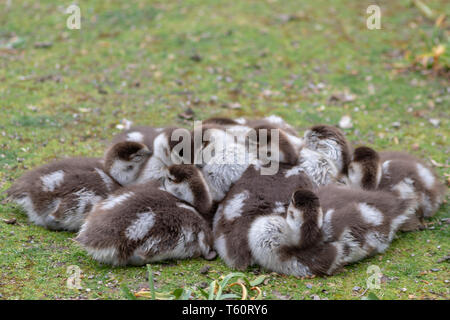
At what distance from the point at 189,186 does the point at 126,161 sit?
98 centimetres

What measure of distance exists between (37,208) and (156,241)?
1.56m

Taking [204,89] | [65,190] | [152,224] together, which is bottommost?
[152,224]

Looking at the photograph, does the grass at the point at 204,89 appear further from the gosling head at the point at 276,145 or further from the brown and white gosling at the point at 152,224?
the gosling head at the point at 276,145

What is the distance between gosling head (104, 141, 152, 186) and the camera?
6090mm

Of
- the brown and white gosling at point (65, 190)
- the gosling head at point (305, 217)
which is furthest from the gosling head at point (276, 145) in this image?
the brown and white gosling at point (65, 190)

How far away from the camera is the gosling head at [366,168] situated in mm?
6004

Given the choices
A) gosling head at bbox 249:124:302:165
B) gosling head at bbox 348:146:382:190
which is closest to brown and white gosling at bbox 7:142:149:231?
gosling head at bbox 249:124:302:165

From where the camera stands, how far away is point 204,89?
950 centimetres

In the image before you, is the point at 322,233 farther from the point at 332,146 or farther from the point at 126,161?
the point at 126,161

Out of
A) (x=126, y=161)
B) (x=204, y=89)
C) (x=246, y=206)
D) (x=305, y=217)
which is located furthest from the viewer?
(x=204, y=89)

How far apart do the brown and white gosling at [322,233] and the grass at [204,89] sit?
160 mm

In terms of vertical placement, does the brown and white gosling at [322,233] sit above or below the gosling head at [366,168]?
below

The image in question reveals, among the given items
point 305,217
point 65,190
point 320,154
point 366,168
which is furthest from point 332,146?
point 65,190

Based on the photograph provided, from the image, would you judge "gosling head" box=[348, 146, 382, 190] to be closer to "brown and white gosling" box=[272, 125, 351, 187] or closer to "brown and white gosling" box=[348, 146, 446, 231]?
"brown and white gosling" box=[348, 146, 446, 231]
